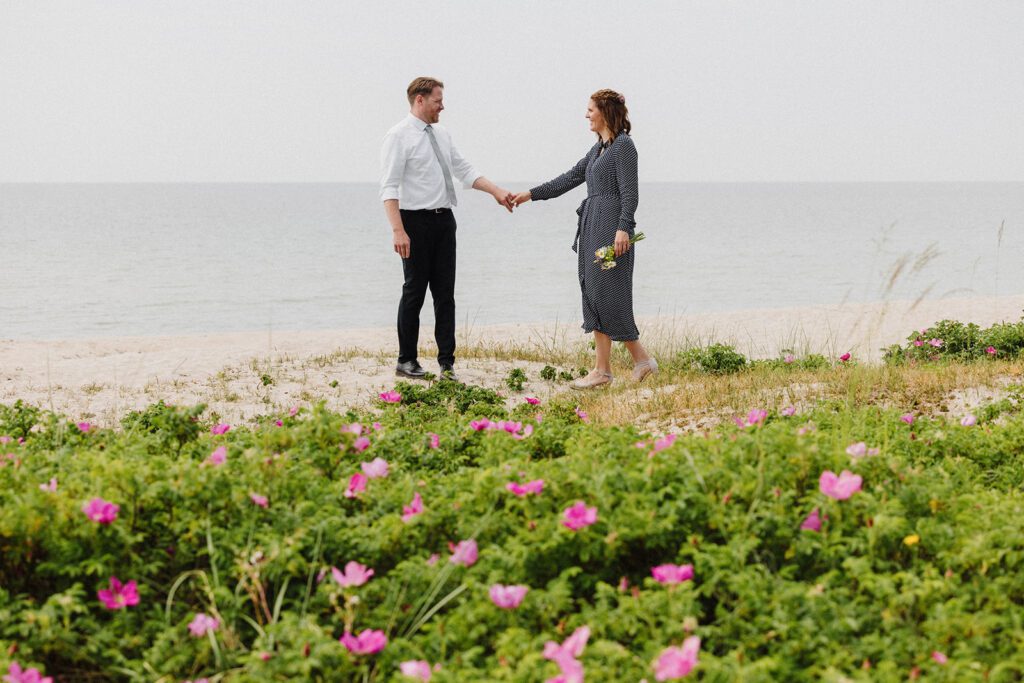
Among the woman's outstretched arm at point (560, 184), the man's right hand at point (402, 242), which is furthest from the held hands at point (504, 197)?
the man's right hand at point (402, 242)

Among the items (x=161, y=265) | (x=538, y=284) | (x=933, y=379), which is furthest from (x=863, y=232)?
(x=933, y=379)

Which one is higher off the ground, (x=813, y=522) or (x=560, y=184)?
(x=560, y=184)

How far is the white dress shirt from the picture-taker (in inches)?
312

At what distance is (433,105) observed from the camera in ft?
26.4

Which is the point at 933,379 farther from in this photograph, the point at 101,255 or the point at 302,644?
the point at 101,255

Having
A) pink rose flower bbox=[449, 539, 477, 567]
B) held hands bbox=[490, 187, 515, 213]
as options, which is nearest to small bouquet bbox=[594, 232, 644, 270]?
held hands bbox=[490, 187, 515, 213]

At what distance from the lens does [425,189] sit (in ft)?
26.3

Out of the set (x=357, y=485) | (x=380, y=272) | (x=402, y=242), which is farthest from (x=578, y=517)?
(x=380, y=272)

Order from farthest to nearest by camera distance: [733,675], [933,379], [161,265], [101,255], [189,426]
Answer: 1. [101,255]
2. [161,265]
3. [933,379]
4. [189,426]
5. [733,675]

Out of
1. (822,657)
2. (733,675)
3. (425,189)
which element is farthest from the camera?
(425,189)

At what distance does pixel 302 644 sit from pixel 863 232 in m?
57.0

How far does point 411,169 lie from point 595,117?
1.59m

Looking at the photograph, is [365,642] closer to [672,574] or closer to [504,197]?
[672,574]

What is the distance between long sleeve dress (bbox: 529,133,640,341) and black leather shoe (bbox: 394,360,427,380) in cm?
151
